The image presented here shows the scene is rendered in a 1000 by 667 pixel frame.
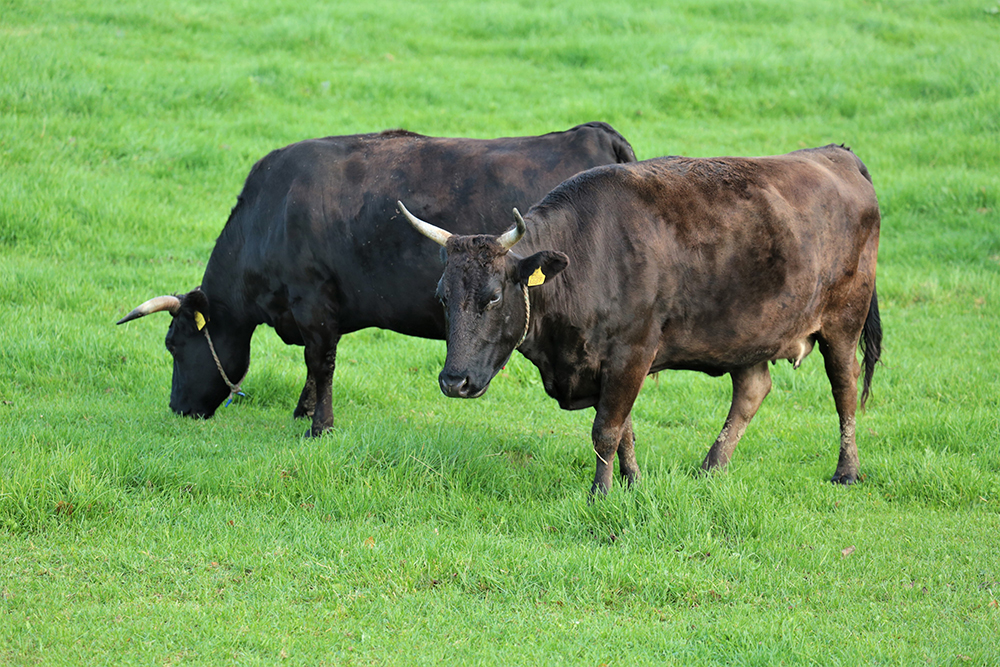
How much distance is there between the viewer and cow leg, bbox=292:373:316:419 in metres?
8.33

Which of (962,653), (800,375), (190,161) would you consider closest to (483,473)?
(962,653)

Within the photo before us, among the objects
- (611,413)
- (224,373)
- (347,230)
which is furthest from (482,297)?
(224,373)

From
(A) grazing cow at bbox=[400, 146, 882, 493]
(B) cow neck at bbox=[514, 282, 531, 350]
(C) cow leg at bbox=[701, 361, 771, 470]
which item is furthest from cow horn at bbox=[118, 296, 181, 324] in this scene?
(C) cow leg at bbox=[701, 361, 771, 470]

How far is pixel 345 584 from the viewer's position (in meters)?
5.13

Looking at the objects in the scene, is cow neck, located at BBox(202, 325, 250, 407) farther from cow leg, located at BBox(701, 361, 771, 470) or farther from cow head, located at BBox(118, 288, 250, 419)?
cow leg, located at BBox(701, 361, 771, 470)

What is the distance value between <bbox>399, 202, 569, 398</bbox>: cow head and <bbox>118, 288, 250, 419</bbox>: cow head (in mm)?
3272

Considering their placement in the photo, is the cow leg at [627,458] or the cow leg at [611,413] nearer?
the cow leg at [611,413]

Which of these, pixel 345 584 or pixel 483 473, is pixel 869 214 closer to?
pixel 483 473

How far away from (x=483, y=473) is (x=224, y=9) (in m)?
16.3

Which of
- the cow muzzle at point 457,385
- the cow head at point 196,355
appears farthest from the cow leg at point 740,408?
the cow head at point 196,355

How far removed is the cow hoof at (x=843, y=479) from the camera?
6.99 m

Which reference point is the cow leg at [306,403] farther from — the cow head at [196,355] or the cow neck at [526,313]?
the cow neck at [526,313]

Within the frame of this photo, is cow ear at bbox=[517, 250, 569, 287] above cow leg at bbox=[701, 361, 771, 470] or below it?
above

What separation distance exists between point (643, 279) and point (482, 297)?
1.14 m
